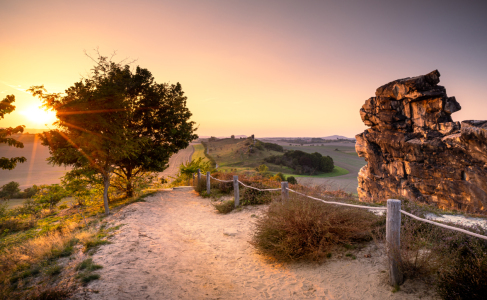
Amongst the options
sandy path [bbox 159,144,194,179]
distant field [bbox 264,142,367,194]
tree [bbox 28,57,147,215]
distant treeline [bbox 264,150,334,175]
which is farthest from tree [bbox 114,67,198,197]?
distant treeline [bbox 264,150,334,175]

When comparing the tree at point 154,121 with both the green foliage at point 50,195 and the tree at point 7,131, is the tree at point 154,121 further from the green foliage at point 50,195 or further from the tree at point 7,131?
the tree at point 7,131

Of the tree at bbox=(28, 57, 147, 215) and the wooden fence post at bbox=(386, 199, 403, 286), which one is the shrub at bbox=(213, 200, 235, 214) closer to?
the tree at bbox=(28, 57, 147, 215)

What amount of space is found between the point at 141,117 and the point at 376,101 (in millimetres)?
25713

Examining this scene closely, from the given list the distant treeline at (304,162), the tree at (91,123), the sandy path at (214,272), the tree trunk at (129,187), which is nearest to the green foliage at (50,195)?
the tree trunk at (129,187)

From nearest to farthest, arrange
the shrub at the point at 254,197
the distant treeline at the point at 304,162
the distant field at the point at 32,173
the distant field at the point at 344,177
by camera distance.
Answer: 1. the shrub at the point at 254,197
2. the distant field at the point at 344,177
3. the distant field at the point at 32,173
4. the distant treeline at the point at 304,162

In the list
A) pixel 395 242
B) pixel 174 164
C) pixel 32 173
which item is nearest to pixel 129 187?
pixel 395 242

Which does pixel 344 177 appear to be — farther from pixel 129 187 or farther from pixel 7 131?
pixel 7 131

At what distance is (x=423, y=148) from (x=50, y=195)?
30.4m

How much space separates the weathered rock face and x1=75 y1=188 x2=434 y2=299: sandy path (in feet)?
53.5

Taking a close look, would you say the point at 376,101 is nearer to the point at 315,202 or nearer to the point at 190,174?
the point at 190,174

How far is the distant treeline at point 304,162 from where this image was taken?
4623cm

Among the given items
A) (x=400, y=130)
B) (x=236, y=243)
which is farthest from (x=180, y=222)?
(x=400, y=130)

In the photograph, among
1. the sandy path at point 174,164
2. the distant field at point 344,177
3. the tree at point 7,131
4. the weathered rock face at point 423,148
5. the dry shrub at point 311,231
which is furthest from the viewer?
the sandy path at point 174,164

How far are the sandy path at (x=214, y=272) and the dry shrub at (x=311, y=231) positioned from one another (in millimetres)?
287
